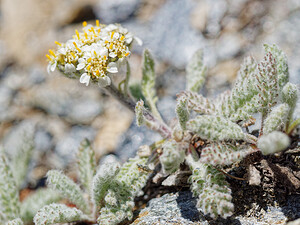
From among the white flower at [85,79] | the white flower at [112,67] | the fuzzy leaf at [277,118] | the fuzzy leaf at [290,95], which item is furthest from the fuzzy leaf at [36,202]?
the fuzzy leaf at [290,95]

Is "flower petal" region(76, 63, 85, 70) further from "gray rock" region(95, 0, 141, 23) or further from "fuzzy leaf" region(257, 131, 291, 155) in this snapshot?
"gray rock" region(95, 0, 141, 23)

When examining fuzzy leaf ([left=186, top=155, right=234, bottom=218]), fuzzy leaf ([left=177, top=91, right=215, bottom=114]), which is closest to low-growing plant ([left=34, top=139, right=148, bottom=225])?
fuzzy leaf ([left=186, top=155, right=234, bottom=218])

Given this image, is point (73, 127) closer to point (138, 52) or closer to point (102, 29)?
point (138, 52)

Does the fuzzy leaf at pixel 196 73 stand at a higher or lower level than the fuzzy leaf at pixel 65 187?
higher

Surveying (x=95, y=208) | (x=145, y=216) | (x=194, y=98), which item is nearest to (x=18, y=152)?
(x=95, y=208)

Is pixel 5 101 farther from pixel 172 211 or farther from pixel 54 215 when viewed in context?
pixel 172 211

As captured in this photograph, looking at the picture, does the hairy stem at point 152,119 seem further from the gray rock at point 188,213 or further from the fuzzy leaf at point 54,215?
the fuzzy leaf at point 54,215

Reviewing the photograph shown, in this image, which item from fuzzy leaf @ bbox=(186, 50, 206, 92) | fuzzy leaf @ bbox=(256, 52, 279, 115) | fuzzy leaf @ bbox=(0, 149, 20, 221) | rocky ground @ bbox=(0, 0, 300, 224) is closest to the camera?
fuzzy leaf @ bbox=(256, 52, 279, 115)
